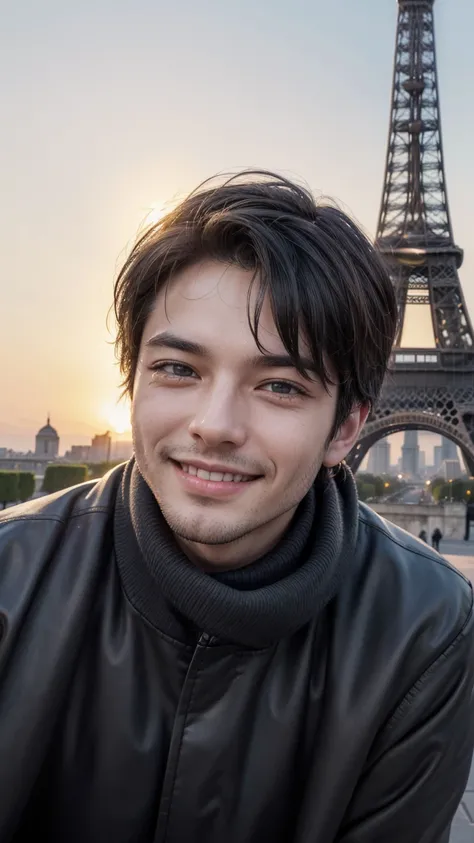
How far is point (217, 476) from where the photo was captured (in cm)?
175

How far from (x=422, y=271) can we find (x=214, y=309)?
38968mm

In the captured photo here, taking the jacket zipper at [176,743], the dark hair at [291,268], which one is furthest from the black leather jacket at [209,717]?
the dark hair at [291,268]

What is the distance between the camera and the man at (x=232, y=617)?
166 cm

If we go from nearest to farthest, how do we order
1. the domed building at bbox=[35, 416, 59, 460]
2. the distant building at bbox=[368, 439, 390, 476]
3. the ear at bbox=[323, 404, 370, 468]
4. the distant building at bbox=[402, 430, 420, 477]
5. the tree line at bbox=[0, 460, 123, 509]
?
the ear at bbox=[323, 404, 370, 468]
the tree line at bbox=[0, 460, 123, 509]
the domed building at bbox=[35, 416, 59, 460]
the distant building at bbox=[402, 430, 420, 477]
the distant building at bbox=[368, 439, 390, 476]

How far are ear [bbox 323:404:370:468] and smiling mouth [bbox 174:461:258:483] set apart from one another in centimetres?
37

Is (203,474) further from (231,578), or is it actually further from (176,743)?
(176,743)

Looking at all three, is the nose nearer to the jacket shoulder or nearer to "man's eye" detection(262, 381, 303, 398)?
"man's eye" detection(262, 381, 303, 398)

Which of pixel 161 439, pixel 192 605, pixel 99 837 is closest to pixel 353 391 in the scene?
pixel 161 439

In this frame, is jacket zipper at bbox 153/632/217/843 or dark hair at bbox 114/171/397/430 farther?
dark hair at bbox 114/171/397/430

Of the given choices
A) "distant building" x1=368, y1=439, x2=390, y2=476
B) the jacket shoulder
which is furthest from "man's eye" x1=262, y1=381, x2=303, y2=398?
"distant building" x1=368, y1=439, x2=390, y2=476

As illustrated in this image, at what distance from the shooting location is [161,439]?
5.91ft

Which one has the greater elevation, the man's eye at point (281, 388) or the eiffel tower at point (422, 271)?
the eiffel tower at point (422, 271)

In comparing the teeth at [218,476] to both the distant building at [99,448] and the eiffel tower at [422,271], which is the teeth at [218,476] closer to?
the eiffel tower at [422,271]

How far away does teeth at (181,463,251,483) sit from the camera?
1751mm
